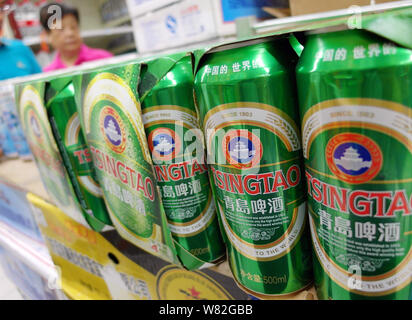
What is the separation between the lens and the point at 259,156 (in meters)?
0.42

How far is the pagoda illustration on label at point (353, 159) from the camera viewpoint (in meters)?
0.35

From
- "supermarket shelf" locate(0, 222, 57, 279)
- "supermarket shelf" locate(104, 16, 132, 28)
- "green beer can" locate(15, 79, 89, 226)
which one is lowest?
"supermarket shelf" locate(0, 222, 57, 279)

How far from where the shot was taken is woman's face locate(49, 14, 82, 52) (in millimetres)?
2125

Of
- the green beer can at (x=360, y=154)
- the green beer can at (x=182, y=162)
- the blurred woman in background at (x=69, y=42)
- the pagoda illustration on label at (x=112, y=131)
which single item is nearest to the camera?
the green beer can at (x=360, y=154)

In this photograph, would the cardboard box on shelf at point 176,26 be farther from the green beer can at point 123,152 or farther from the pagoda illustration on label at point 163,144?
the pagoda illustration on label at point 163,144

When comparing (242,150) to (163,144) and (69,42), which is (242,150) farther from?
(69,42)

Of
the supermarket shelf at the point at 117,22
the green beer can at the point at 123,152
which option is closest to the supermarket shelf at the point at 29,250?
the green beer can at the point at 123,152

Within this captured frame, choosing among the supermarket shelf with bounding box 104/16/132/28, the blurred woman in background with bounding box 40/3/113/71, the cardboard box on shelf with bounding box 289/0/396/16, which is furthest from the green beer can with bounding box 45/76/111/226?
the supermarket shelf with bounding box 104/16/132/28

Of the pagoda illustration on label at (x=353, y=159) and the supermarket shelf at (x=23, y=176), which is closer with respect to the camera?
the pagoda illustration on label at (x=353, y=159)

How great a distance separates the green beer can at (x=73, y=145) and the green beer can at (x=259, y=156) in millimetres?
402

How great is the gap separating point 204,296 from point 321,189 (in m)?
0.44

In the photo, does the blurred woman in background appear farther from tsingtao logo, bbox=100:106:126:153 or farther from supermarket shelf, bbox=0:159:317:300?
tsingtao logo, bbox=100:106:126:153

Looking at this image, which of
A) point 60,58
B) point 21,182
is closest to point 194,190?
→ point 21,182

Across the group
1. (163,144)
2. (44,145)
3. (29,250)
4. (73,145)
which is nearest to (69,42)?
(29,250)
